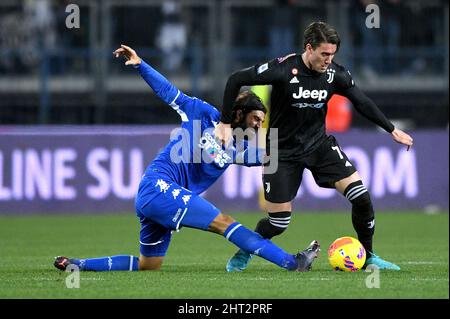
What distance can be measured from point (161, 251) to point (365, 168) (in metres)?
8.37

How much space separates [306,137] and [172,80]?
10.9m

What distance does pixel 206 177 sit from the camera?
9102mm

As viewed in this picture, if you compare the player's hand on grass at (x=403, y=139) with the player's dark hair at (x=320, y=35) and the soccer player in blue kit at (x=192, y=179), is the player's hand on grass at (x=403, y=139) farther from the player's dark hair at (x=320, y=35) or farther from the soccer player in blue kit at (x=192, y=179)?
the soccer player in blue kit at (x=192, y=179)

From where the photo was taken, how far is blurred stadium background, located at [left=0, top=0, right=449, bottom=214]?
1695 cm

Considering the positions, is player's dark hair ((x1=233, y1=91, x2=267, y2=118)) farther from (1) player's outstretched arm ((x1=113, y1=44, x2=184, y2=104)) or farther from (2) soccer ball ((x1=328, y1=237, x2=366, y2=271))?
(2) soccer ball ((x1=328, y1=237, x2=366, y2=271))

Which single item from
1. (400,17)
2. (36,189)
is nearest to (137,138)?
(36,189)

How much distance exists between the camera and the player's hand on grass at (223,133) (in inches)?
340

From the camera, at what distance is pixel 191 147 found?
29.2ft

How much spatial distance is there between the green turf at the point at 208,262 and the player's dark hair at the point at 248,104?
1314 millimetres

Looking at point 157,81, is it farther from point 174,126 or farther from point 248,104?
point 174,126
